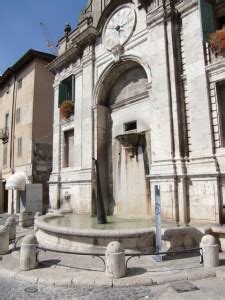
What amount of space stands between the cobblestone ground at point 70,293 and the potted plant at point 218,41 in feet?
24.6

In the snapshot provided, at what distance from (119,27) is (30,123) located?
1159 cm

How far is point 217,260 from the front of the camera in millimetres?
6441

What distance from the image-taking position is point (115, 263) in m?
6.02

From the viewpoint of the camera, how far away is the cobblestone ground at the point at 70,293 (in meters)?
5.41

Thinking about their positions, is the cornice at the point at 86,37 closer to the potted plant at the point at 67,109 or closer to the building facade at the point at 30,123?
the potted plant at the point at 67,109

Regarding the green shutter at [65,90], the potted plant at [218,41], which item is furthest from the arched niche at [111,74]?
the potted plant at [218,41]

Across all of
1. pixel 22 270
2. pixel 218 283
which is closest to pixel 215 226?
pixel 218 283

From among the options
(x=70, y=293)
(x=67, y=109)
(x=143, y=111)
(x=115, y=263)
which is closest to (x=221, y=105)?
(x=143, y=111)

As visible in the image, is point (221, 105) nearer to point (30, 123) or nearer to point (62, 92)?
point (62, 92)

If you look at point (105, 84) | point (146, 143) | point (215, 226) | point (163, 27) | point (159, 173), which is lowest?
point (215, 226)

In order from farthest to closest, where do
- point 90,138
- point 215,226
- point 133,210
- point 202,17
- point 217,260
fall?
point 90,138 → point 133,210 → point 202,17 → point 215,226 → point 217,260

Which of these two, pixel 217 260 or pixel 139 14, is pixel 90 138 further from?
pixel 217 260

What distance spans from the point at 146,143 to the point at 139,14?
5.67 meters

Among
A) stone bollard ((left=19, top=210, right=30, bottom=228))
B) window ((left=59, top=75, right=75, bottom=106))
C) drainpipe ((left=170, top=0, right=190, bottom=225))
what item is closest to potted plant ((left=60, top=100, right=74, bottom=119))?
window ((left=59, top=75, right=75, bottom=106))
